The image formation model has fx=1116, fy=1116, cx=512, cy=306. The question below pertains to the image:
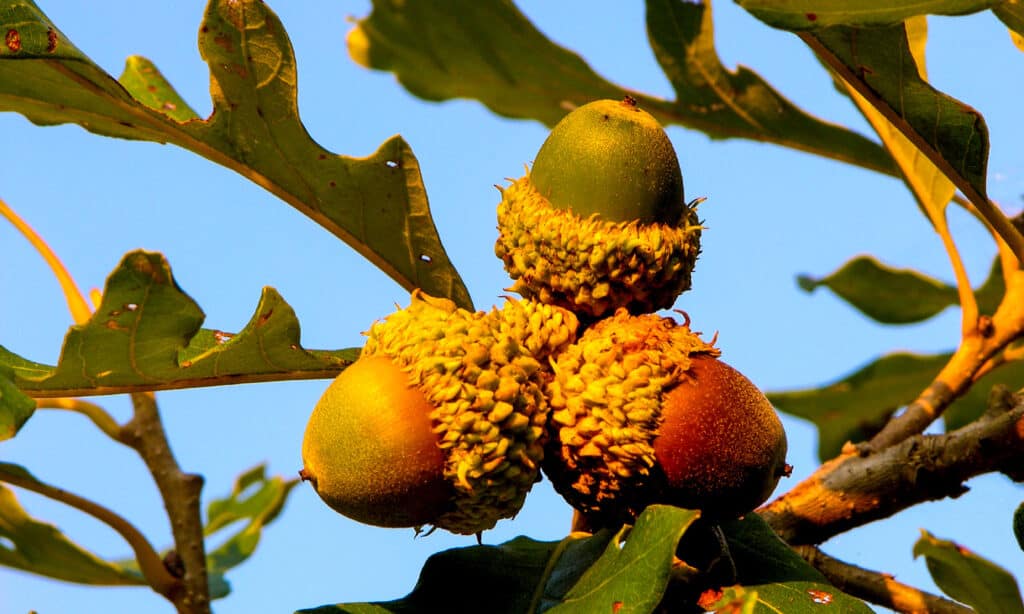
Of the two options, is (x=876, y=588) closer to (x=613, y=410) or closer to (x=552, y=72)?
(x=613, y=410)

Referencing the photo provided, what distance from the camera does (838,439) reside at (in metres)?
3.56

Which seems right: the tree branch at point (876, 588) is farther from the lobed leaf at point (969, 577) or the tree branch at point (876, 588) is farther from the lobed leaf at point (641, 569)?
the lobed leaf at point (641, 569)

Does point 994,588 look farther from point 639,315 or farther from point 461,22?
point 461,22

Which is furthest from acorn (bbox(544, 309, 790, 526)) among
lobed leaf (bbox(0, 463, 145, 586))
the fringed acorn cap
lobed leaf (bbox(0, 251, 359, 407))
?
lobed leaf (bbox(0, 463, 145, 586))

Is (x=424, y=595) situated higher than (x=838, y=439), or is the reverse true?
(x=838, y=439)

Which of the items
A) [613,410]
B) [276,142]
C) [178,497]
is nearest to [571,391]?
[613,410]

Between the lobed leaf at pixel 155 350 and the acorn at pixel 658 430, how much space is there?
1.67ft

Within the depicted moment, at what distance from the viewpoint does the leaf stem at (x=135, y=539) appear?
2424mm

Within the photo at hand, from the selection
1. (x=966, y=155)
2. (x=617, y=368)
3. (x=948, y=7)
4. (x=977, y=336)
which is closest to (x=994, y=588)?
(x=977, y=336)

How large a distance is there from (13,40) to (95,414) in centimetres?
119

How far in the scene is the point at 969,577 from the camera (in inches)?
89.4

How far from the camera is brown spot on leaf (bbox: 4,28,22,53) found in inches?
72.9

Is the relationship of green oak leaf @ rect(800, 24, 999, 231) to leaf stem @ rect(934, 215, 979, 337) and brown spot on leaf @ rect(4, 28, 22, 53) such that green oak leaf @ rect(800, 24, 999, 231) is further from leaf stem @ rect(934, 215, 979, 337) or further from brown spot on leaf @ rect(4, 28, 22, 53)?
brown spot on leaf @ rect(4, 28, 22, 53)

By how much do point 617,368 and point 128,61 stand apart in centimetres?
168
